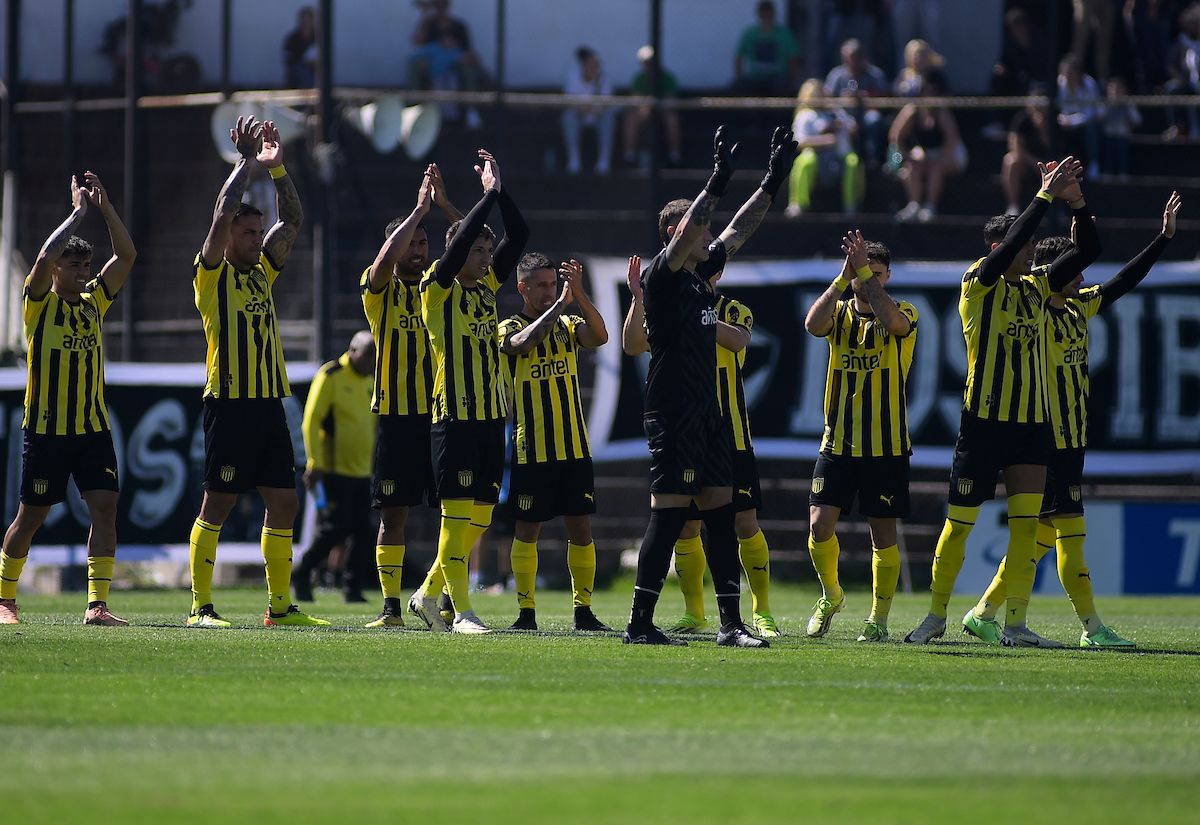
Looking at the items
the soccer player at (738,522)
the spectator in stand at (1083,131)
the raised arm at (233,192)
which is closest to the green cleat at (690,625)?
the soccer player at (738,522)

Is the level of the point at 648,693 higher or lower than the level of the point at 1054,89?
lower

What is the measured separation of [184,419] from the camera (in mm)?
17547

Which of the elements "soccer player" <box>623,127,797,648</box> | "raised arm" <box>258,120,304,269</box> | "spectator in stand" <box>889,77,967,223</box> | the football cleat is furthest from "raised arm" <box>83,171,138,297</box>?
"spectator in stand" <box>889,77,967,223</box>

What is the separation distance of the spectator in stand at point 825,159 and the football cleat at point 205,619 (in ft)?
33.3

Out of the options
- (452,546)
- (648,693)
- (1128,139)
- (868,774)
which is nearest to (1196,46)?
(1128,139)

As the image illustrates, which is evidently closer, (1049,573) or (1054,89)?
(1049,573)

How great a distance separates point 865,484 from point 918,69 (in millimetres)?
10691

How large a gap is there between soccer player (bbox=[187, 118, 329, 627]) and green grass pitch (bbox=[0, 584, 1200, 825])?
88 centimetres

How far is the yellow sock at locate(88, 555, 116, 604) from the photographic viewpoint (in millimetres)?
10789

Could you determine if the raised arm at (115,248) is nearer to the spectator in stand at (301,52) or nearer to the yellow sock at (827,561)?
the yellow sock at (827,561)

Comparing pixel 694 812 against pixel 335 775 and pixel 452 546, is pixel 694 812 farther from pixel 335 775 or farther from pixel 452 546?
pixel 452 546

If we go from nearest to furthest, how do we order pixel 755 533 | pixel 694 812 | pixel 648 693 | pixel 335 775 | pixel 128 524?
pixel 694 812
pixel 335 775
pixel 648 693
pixel 755 533
pixel 128 524

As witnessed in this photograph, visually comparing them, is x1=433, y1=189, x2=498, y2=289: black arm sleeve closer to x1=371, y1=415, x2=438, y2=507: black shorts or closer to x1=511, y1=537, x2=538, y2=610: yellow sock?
x1=371, y1=415, x2=438, y2=507: black shorts

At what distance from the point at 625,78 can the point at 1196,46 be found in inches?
255
